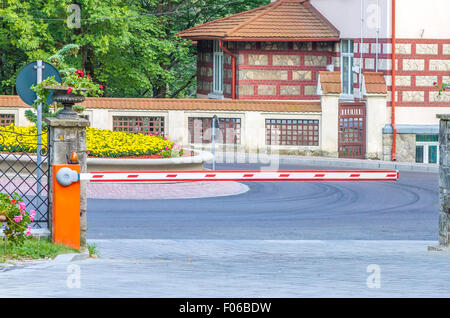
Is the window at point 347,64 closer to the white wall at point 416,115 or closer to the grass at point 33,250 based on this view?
the white wall at point 416,115

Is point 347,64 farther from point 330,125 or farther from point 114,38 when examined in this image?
point 114,38

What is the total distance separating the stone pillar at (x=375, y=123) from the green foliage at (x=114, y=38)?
9679mm

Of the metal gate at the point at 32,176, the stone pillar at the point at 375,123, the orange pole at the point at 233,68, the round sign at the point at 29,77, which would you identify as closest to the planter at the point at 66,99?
the metal gate at the point at 32,176

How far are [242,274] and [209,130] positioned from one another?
21334 millimetres

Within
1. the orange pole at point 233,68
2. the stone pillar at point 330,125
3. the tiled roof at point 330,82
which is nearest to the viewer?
the tiled roof at point 330,82

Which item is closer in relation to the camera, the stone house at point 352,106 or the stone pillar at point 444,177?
the stone pillar at point 444,177

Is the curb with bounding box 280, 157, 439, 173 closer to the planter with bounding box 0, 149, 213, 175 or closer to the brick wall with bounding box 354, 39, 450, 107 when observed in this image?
the brick wall with bounding box 354, 39, 450, 107

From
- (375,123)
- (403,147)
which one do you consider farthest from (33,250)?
(403,147)

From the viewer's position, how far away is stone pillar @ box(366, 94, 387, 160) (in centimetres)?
3008

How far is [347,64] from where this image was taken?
33719 mm

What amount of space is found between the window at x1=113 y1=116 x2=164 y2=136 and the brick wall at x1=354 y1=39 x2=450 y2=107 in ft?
24.4

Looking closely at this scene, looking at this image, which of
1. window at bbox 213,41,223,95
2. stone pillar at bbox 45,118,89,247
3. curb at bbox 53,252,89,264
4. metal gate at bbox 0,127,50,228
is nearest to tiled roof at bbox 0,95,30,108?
metal gate at bbox 0,127,50,228

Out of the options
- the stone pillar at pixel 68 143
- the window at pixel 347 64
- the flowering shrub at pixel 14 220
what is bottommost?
the flowering shrub at pixel 14 220

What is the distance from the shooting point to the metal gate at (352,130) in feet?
98.8
